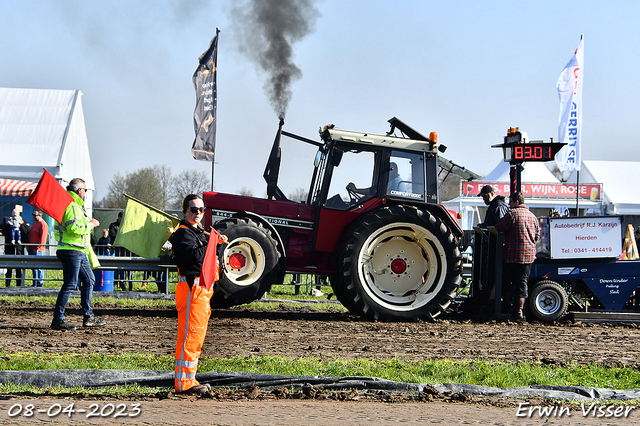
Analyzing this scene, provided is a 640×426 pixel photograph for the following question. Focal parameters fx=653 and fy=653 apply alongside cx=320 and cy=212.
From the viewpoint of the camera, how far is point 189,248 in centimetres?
530

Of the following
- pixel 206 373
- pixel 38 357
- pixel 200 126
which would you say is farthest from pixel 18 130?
pixel 206 373

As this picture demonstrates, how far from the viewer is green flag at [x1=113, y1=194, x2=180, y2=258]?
9898 millimetres

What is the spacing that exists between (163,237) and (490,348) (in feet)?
17.5

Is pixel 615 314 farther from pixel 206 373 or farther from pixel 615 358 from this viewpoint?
pixel 206 373

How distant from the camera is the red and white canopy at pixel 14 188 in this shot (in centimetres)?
1975

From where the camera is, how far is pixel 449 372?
5.78 metres

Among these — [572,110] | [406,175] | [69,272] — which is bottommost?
[69,272]

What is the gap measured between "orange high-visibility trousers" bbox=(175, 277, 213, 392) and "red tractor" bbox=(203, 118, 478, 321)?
3878mm

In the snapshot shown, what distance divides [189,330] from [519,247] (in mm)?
5685

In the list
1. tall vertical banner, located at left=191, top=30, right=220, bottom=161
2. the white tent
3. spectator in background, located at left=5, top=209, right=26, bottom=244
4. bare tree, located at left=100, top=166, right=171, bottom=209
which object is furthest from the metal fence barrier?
bare tree, located at left=100, top=166, right=171, bottom=209

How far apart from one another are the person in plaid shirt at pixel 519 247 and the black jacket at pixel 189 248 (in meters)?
5.32

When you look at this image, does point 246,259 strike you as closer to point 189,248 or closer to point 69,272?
point 69,272

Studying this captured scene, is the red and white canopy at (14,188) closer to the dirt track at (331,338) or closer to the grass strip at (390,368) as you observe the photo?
the dirt track at (331,338)

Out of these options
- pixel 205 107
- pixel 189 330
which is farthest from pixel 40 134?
pixel 189 330
